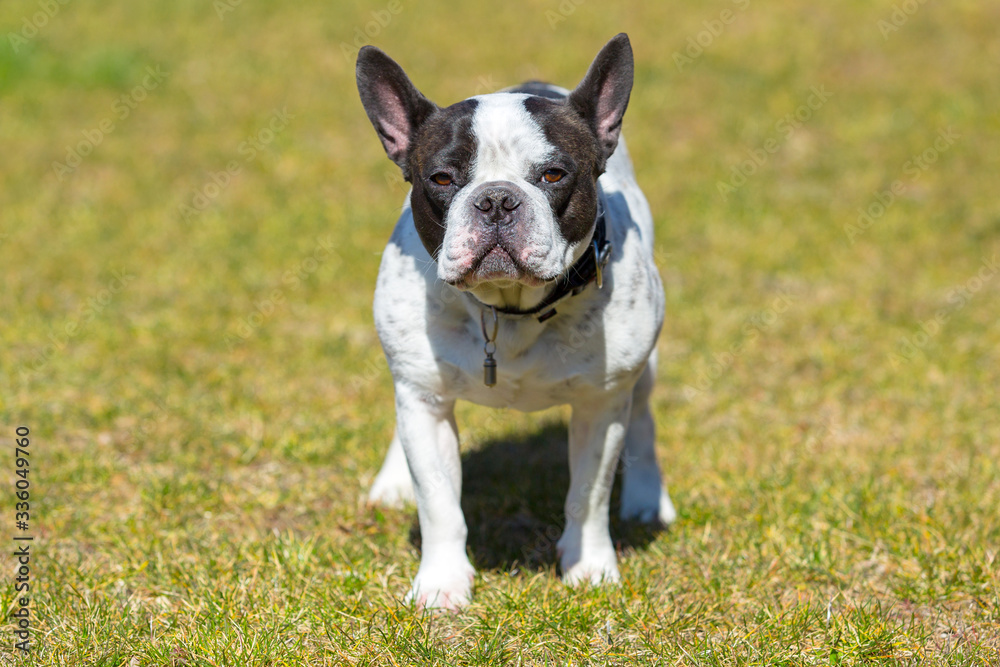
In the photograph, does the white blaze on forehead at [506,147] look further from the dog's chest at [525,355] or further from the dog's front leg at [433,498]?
the dog's front leg at [433,498]

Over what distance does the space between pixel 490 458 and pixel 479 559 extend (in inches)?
46.8

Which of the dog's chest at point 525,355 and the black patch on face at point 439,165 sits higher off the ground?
the black patch on face at point 439,165

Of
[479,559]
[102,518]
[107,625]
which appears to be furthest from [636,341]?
[102,518]

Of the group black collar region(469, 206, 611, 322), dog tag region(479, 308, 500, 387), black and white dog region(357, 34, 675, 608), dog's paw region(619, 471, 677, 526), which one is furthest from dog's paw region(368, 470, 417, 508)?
black collar region(469, 206, 611, 322)

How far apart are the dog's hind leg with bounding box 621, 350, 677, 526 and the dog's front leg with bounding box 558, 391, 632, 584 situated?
0.69 meters

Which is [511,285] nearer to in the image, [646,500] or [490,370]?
[490,370]

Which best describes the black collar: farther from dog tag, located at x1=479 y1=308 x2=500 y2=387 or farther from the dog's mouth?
the dog's mouth

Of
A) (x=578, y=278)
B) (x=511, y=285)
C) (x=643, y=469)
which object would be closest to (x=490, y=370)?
(x=511, y=285)

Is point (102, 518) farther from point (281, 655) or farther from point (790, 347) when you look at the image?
point (790, 347)

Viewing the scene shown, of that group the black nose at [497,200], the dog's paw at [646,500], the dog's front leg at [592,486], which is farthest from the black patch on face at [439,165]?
the dog's paw at [646,500]

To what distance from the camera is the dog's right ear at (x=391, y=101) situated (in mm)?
3822

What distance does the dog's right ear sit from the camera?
12.5 ft

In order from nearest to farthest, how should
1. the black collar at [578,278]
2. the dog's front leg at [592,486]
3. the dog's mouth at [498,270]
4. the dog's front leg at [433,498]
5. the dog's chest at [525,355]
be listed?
1. the dog's mouth at [498,270]
2. the black collar at [578,278]
3. the dog's chest at [525,355]
4. the dog's front leg at [433,498]
5. the dog's front leg at [592,486]

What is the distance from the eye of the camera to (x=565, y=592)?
4.09m
